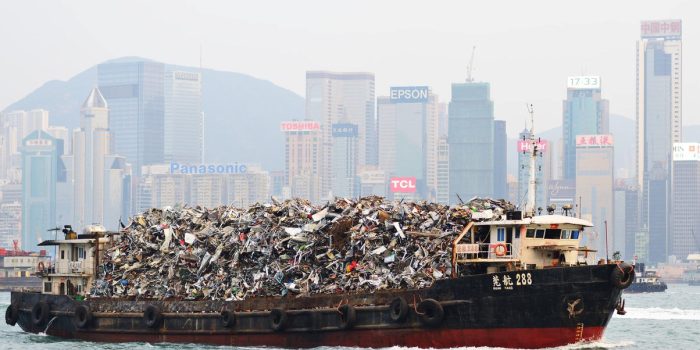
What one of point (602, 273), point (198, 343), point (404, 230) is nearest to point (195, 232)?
point (198, 343)

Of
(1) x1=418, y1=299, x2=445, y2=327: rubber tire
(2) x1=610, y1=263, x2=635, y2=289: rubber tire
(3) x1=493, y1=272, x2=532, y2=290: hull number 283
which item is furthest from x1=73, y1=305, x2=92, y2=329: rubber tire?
(2) x1=610, y1=263, x2=635, y2=289: rubber tire

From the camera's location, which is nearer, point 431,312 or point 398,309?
point 431,312

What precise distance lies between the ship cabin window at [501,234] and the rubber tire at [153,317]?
610 inches

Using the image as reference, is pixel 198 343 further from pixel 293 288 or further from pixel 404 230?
pixel 404 230

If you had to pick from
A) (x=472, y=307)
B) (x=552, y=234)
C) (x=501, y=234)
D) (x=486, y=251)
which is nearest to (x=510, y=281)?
(x=472, y=307)

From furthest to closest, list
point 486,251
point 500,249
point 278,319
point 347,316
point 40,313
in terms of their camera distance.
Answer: point 40,313 < point 278,319 < point 347,316 < point 486,251 < point 500,249

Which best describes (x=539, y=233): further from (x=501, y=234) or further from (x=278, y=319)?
(x=278, y=319)

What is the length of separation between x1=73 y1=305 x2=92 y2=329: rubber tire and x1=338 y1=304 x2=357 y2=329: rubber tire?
13.6 metres

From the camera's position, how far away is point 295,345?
54.6 m

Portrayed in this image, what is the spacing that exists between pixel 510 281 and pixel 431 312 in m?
3.36

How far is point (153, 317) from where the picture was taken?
58.0 m

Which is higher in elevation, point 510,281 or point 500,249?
point 500,249

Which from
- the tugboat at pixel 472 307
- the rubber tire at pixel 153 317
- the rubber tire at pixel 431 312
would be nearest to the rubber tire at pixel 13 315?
the tugboat at pixel 472 307

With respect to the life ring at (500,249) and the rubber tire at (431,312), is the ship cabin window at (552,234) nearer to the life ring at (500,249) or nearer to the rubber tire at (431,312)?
the life ring at (500,249)
